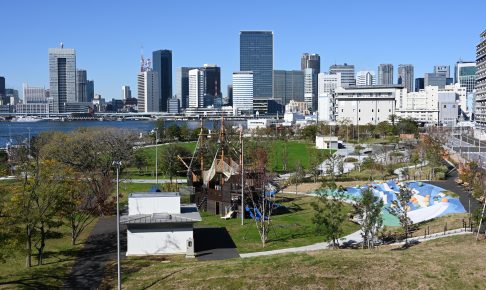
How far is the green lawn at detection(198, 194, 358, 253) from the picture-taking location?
26109 millimetres

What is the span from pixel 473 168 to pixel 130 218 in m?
26.2

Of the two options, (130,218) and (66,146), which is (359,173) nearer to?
(66,146)

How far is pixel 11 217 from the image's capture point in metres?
20.9

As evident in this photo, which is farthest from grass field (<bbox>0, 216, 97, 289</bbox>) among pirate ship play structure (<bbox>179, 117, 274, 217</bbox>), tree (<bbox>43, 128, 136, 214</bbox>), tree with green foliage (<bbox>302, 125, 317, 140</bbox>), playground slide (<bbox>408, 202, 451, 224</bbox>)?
tree with green foliage (<bbox>302, 125, 317, 140</bbox>)

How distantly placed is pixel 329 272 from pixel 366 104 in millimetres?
115553

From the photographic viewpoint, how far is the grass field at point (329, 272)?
17.0m

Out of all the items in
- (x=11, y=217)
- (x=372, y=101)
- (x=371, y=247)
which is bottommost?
(x=371, y=247)

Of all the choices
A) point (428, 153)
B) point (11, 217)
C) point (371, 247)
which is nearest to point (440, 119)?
point (428, 153)

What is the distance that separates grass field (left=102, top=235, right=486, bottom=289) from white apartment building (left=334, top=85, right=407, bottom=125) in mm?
109972

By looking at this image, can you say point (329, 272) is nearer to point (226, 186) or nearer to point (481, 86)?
point (226, 186)

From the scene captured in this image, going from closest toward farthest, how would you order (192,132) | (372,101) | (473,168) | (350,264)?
(350,264) → (473,168) → (192,132) → (372,101)

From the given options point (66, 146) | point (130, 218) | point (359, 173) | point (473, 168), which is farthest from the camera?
point (359, 173)

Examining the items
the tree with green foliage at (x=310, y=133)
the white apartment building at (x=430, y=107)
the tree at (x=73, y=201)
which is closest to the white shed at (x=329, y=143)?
the tree with green foliage at (x=310, y=133)

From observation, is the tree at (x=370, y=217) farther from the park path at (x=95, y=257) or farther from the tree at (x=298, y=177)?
the tree at (x=298, y=177)
